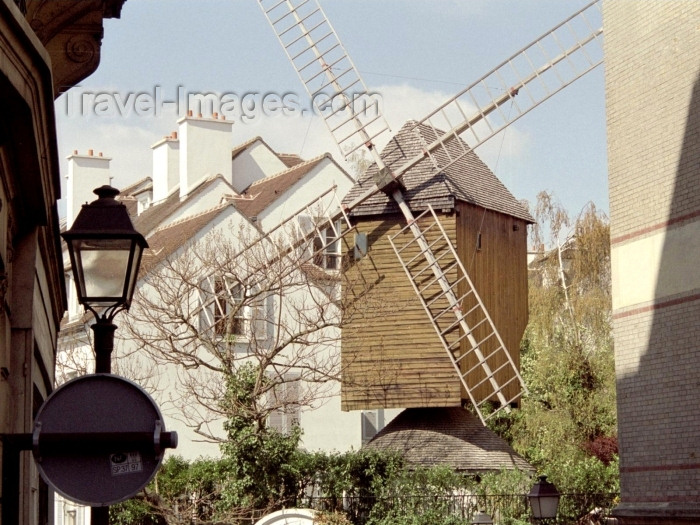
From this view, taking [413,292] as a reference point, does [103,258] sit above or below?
below

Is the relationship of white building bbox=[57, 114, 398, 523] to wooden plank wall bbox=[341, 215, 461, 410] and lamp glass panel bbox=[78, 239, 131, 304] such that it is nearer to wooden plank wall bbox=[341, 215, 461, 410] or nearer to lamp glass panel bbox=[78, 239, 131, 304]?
wooden plank wall bbox=[341, 215, 461, 410]

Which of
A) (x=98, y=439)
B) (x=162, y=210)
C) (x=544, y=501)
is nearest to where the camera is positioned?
(x=98, y=439)

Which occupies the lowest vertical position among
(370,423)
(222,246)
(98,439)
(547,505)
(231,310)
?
(547,505)

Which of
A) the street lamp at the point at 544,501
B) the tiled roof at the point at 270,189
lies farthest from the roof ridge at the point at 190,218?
the street lamp at the point at 544,501

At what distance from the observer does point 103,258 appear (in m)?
5.54

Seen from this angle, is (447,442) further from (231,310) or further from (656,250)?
(656,250)

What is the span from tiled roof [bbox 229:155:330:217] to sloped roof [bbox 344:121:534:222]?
7985 millimetres

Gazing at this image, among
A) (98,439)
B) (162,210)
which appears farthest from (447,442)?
(98,439)

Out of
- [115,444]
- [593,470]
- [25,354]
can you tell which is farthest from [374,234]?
[115,444]

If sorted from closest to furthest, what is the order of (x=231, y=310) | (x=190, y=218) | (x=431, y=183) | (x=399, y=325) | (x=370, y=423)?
1. (x=231, y=310)
2. (x=399, y=325)
3. (x=431, y=183)
4. (x=190, y=218)
5. (x=370, y=423)

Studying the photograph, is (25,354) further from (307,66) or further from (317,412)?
(317,412)

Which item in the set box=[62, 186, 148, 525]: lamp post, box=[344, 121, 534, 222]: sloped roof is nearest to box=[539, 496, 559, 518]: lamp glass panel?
box=[344, 121, 534, 222]: sloped roof

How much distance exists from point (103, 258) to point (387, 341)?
20.0 m

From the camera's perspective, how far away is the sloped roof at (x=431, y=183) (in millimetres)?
25438
